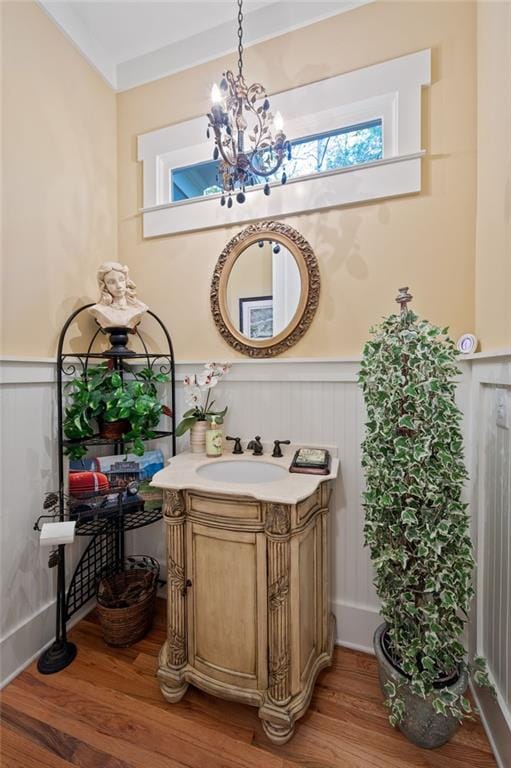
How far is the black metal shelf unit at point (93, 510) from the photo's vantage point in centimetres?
154

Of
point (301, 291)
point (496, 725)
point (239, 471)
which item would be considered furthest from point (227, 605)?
point (301, 291)

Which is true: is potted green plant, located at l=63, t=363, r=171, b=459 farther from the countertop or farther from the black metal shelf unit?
the countertop

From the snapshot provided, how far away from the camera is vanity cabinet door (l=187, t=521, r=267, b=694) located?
1225 millimetres

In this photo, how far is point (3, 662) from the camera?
4.61ft

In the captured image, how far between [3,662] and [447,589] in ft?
5.90

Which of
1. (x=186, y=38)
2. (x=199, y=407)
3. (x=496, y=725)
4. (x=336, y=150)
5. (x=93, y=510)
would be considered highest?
(x=186, y=38)

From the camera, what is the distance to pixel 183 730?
4.03 feet

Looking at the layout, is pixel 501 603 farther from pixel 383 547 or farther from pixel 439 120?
pixel 439 120

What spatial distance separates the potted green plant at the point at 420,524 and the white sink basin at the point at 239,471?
55 centimetres

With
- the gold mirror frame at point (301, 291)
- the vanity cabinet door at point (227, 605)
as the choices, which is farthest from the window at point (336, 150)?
the vanity cabinet door at point (227, 605)

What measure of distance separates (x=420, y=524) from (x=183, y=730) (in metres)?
1.15

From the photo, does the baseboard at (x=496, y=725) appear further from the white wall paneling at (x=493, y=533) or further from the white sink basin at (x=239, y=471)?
the white sink basin at (x=239, y=471)

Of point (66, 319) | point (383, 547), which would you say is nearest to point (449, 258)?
point (383, 547)

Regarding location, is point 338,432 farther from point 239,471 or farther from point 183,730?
point 183,730
